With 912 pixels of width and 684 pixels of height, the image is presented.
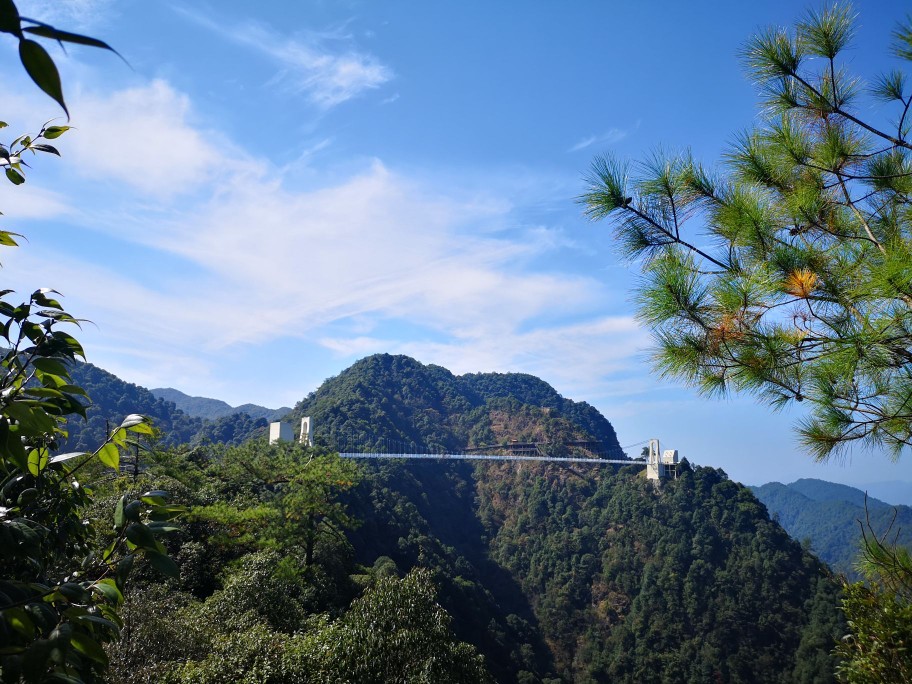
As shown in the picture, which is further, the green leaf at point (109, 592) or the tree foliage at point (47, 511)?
the green leaf at point (109, 592)

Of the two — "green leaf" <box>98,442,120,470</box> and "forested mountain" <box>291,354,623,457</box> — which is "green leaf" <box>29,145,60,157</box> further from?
"forested mountain" <box>291,354,623,457</box>

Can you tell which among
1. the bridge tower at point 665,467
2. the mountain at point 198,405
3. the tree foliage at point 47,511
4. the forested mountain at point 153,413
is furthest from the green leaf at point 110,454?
the mountain at point 198,405

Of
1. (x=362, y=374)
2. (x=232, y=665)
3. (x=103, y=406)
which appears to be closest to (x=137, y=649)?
(x=232, y=665)

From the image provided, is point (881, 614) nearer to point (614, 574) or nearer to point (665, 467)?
point (614, 574)

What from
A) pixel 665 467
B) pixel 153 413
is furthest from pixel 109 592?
pixel 153 413

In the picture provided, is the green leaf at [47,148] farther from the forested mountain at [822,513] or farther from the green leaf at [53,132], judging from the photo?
the forested mountain at [822,513]

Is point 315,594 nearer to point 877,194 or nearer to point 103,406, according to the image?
point 877,194

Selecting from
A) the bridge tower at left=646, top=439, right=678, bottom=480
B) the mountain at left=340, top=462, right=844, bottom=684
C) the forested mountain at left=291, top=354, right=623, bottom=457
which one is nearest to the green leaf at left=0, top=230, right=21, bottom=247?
the mountain at left=340, top=462, right=844, bottom=684
